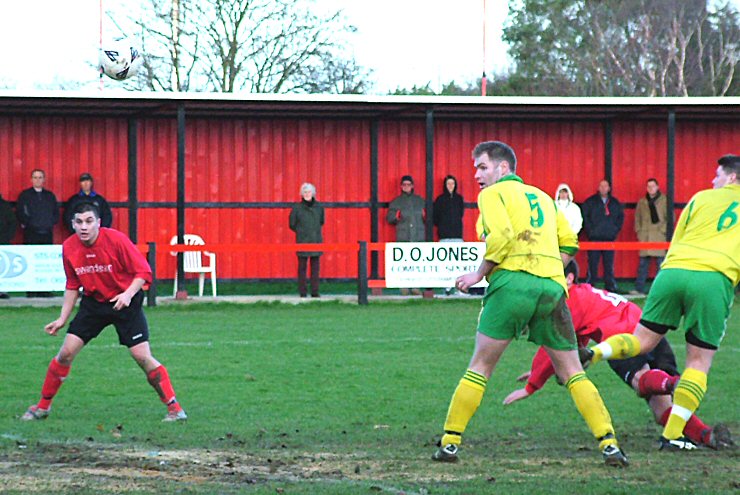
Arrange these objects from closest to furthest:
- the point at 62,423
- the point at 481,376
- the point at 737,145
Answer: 1. the point at 481,376
2. the point at 62,423
3. the point at 737,145

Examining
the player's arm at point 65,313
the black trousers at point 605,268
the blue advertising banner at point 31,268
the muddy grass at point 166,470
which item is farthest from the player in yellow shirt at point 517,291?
the black trousers at point 605,268

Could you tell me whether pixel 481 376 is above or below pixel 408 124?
below

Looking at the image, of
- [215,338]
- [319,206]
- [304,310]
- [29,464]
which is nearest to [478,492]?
[29,464]

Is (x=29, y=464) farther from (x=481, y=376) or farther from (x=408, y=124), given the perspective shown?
(x=408, y=124)

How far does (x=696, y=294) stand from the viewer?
7352 mm

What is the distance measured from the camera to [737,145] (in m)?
24.2

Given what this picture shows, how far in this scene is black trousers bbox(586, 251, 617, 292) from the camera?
21609 mm

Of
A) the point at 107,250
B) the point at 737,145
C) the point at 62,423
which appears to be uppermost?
the point at 737,145

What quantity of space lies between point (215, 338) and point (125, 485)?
331 inches

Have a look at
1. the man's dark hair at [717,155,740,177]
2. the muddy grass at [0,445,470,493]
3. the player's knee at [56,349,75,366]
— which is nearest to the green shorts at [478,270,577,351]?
the muddy grass at [0,445,470,493]

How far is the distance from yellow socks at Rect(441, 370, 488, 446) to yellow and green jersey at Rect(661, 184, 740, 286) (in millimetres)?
1433

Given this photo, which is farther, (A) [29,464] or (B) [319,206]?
(B) [319,206]

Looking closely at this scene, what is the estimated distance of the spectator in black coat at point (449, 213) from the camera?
21641 mm

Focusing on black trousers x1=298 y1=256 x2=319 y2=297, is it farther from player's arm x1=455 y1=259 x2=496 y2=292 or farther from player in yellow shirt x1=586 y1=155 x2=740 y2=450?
player's arm x1=455 y1=259 x2=496 y2=292
